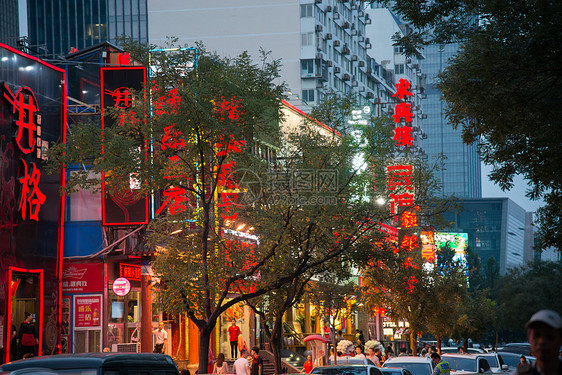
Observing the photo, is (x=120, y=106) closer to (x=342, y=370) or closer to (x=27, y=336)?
(x=27, y=336)

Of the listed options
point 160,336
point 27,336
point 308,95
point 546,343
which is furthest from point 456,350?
point 308,95

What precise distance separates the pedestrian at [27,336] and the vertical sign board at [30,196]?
53 centimetres

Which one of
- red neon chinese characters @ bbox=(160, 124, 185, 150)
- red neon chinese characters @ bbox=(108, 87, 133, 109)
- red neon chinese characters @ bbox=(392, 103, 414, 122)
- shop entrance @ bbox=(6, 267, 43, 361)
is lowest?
shop entrance @ bbox=(6, 267, 43, 361)

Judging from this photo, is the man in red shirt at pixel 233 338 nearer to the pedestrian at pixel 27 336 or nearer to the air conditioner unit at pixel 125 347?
the air conditioner unit at pixel 125 347

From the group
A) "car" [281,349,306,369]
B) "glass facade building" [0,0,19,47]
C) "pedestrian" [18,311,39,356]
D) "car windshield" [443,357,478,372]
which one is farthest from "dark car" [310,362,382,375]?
"glass facade building" [0,0,19,47]

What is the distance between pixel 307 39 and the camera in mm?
74938

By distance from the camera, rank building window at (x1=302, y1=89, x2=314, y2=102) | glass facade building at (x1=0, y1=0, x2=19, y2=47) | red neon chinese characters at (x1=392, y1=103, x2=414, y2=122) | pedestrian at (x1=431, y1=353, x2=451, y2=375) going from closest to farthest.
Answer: pedestrian at (x1=431, y1=353, x2=451, y2=375) < red neon chinese characters at (x1=392, y1=103, x2=414, y2=122) < building window at (x1=302, y1=89, x2=314, y2=102) < glass facade building at (x1=0, y1=0, x2=19, y2=47)

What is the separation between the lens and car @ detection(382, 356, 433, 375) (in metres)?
21.9

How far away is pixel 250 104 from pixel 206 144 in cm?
134

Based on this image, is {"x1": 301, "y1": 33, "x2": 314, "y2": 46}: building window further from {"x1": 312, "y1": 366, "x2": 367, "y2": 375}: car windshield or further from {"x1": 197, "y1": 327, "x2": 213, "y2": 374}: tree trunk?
{"x1": 312, "y1": 366, "x2": 367, "y2": 375}: car windshield

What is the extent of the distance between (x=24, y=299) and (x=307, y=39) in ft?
171

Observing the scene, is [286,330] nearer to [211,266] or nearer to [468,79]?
[211,266]

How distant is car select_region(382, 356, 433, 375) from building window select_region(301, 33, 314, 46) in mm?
55270

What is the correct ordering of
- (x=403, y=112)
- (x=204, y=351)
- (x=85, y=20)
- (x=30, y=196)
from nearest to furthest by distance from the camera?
1. (x=204, y=351)
2. (x=30, y=196)
3. (x=403, y=112)
4. (x=85, y=20)
